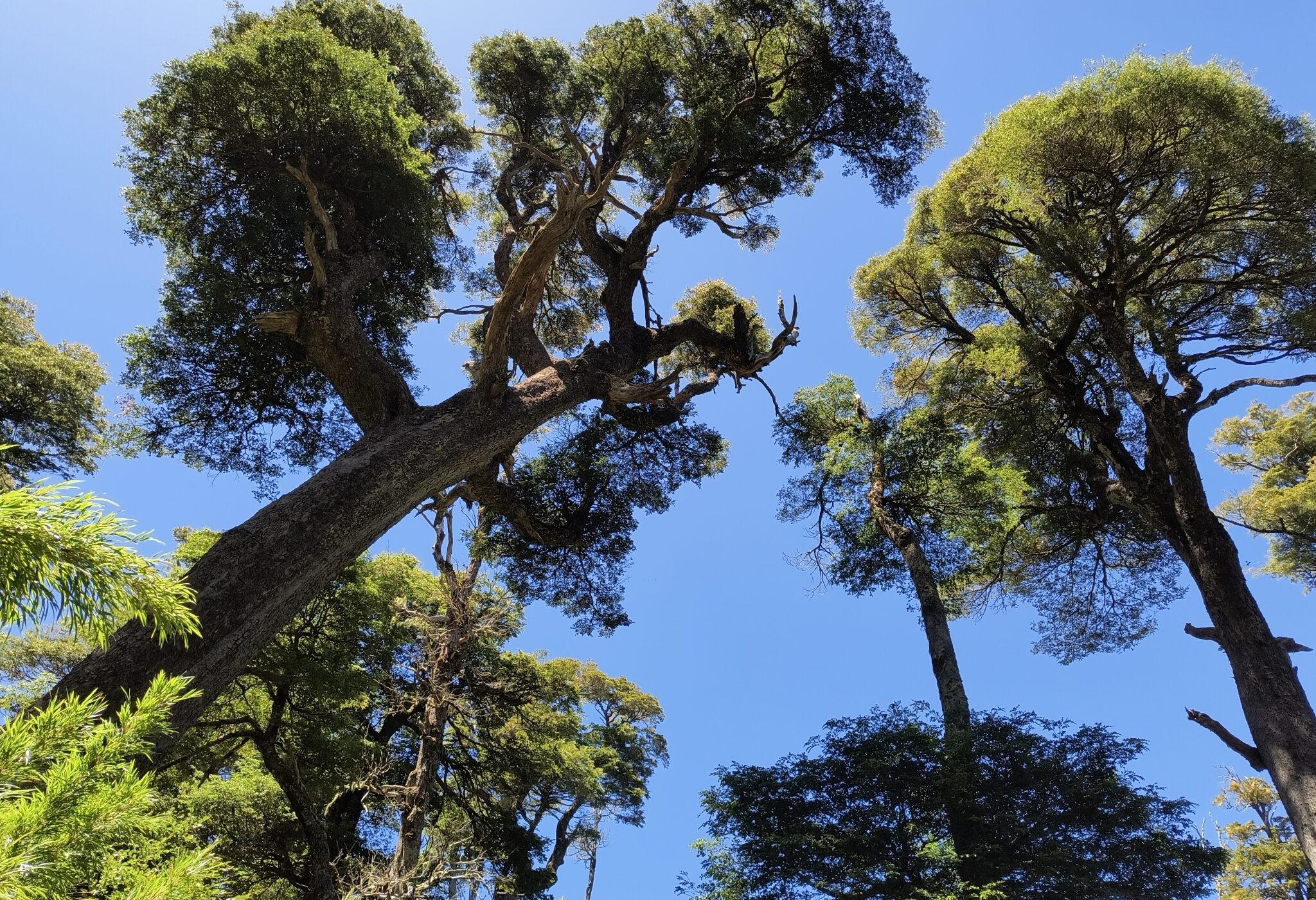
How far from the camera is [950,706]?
9609 millimetres

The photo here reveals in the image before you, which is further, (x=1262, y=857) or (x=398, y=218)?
(x=1262, y=857)

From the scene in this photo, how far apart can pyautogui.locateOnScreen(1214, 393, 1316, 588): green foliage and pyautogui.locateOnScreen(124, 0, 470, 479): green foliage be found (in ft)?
54.1

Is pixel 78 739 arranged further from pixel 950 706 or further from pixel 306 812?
pixel 950 706

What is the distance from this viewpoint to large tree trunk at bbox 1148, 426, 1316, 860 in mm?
6215

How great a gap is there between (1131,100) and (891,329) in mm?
5334

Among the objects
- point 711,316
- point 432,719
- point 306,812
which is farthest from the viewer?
point 711,316

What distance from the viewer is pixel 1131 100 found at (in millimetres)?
8008

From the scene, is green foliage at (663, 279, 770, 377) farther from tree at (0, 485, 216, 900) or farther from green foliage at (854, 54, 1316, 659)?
tree at (0, 485, 216, 900)

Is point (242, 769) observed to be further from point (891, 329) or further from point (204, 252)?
point (891, 329)

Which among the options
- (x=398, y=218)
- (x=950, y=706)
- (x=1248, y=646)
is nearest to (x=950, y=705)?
(x=950, y=706)

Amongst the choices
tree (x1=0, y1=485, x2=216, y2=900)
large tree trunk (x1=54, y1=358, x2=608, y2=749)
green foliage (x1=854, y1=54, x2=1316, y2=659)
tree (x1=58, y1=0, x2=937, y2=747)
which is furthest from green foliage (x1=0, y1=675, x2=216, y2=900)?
green foliage (x1=854, y1=54, x2=1316, y2=659)

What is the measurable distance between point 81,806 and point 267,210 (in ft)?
28.5

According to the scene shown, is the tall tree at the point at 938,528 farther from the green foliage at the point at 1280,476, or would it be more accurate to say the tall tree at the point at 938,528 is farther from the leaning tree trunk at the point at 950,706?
the green foliage at the point at 1280,476

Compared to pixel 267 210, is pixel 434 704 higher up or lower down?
lower down
